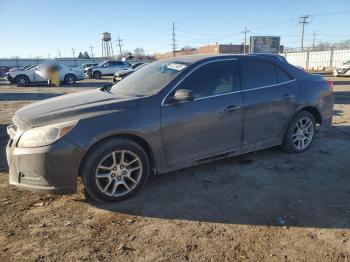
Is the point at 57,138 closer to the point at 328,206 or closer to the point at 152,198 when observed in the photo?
the point at 152,198

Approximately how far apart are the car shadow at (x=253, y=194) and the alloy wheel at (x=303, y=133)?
1.20 ft

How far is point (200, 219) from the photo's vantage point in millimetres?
3678

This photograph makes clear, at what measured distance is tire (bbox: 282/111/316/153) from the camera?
5566mm

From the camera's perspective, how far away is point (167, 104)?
4.23 metres

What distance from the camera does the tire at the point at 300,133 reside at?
18.3 ft

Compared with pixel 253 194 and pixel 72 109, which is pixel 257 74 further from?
pixel 72 109

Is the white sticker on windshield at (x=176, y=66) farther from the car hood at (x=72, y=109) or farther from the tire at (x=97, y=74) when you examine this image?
the tire at (x=97, y=74)

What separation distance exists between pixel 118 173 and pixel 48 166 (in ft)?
2.62

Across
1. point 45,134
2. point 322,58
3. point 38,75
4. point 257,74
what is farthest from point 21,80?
point 322,58

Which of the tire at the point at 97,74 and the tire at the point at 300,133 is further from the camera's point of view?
the tire at the point at 97,74

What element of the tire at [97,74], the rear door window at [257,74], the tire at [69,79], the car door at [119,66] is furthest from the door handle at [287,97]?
the car door at [119,66]

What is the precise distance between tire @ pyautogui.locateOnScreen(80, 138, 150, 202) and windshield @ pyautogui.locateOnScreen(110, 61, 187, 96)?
82 cm

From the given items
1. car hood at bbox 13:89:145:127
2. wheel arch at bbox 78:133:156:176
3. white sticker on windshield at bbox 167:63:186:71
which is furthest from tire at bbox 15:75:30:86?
wheel arch at bbox 78:133:156:176

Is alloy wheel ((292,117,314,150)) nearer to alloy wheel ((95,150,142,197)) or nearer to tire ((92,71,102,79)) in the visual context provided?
alloy wheel ((95,150,142,197))
